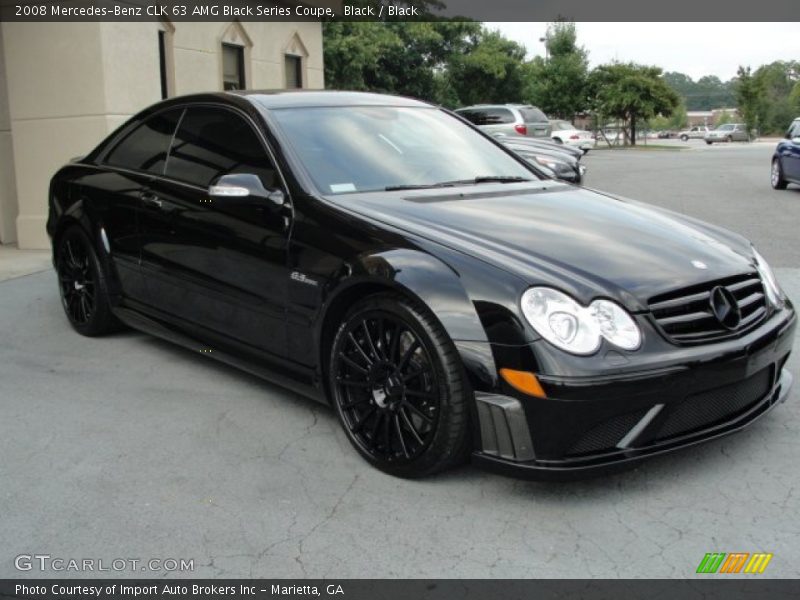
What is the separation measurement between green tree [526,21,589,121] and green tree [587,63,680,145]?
713mm

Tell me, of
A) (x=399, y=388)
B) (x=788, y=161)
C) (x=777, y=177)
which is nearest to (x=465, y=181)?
(x=399, y=388)

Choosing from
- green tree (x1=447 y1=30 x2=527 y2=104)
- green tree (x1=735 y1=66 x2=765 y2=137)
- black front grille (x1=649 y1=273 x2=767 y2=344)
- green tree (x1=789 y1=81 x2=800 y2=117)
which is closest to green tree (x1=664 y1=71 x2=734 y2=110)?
green tree (x1=789 y1=81 x2=800 y2=117)

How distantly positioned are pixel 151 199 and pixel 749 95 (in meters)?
64.1

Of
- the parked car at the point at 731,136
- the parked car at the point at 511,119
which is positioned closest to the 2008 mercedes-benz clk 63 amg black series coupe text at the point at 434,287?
the parked car at the point at 511,119

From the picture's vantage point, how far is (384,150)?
448cm

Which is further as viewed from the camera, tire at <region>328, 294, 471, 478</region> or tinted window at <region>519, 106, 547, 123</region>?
tinted window at <region>519, 106, 547, 123</region>

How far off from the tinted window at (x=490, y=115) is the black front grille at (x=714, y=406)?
20593 millimetres

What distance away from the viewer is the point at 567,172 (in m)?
9.87

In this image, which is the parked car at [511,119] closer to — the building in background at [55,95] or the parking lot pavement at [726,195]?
the parking lot pavement at [726,195]

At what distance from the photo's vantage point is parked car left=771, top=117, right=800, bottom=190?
15.0 metres

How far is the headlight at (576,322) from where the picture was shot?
313cm

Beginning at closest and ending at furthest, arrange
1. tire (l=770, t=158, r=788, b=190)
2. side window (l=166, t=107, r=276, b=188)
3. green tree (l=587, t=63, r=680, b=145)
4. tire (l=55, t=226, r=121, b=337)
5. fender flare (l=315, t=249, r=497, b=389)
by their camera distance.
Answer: fender flare (l=315, t=249, r=497, b=389)
side window (l=166, t=107, r=276, b=188)
tire (l=55, t=226, r=121, b=337)
tire (l=770, t=158, r=788, b=190)
green tree (l=587, t=63, r=680, b=145)

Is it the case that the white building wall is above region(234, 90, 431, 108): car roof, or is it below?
below

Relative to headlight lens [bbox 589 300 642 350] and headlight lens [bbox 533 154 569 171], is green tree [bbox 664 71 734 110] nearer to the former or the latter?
headlight lens [bbox 533 154 569 171]
